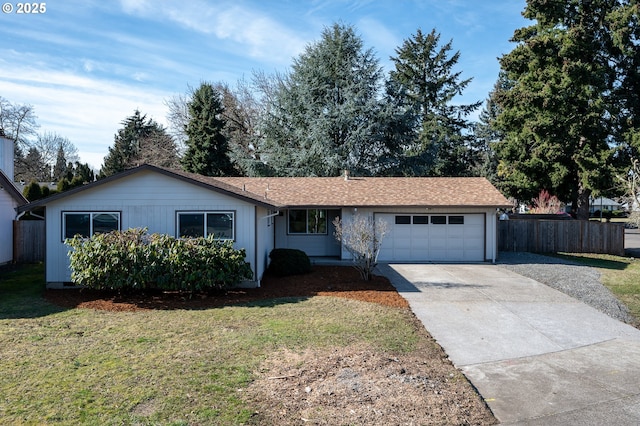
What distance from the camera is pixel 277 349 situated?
730 cm

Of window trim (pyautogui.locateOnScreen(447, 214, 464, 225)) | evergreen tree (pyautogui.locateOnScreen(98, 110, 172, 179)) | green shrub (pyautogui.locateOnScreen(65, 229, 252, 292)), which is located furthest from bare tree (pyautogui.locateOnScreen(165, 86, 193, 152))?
green shrub (pyautogui.locateOnScreen(65, 229, 252, 292))

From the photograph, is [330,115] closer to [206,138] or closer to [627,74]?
[206,138]

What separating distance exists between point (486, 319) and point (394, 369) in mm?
4214

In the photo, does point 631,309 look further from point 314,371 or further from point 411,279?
point 314,371

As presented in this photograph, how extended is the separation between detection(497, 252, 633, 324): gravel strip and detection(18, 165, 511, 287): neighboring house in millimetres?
1759

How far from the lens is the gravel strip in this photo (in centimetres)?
1104

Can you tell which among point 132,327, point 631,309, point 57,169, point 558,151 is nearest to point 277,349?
point 132,327

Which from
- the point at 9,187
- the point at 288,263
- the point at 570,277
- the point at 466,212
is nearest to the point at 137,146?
the point at 9,187

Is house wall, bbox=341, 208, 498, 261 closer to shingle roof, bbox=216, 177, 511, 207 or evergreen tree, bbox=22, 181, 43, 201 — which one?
shingle roof, bbox=216, 177, 511, 207

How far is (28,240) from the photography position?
18.7 metres

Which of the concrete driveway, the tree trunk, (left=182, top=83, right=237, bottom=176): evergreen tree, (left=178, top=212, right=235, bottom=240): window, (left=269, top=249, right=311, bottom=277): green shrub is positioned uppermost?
(left=182, top=83, right=237, bottom=176): evergreen tree

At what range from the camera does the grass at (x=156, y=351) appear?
5.14 meters

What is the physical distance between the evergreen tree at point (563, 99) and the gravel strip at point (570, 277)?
22.6 feet

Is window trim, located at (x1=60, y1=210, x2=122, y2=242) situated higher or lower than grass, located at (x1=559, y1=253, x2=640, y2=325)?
higher
